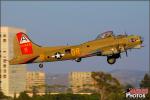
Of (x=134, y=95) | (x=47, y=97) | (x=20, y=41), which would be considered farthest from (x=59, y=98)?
(x=20, y=41)

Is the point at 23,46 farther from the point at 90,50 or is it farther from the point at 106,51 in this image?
the point at 106,51

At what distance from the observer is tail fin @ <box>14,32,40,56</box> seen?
68.8 m

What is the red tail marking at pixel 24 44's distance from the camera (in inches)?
2724

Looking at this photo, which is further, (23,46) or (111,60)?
(23,46)

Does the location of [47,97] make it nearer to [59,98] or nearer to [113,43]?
[59,98]

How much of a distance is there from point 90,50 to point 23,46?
773 centimetres

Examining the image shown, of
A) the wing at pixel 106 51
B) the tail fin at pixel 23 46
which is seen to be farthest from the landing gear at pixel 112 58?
the tail fin at pixel 23 46

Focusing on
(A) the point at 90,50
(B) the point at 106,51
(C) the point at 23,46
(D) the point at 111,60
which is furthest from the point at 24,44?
(D) the point at 111,60

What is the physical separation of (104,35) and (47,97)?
106 meters

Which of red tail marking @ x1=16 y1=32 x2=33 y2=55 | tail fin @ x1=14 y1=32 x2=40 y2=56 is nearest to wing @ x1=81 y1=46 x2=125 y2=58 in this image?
tail fin @ x1=14 y1=32 x2=40 y2=56

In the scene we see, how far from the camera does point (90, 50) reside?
67.8 metres

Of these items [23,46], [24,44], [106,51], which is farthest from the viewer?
[24,44]

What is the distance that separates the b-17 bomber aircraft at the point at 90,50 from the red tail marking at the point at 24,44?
0.55ft

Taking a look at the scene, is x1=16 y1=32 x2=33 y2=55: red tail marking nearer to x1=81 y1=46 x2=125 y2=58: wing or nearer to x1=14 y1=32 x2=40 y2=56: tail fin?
x1=14 y1=32 x2=40 y2=56: tail fin
